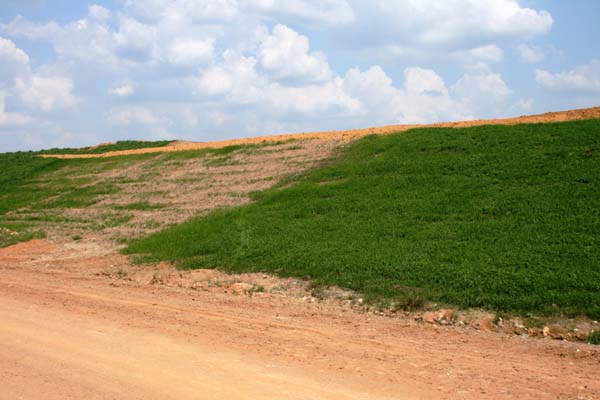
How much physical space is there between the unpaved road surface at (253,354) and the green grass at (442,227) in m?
1.57

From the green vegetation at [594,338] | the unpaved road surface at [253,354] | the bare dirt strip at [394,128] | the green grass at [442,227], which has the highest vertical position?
the bare dirt strip at [394,128]

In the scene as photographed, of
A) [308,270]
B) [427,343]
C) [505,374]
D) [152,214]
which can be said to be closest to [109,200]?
[152,214]

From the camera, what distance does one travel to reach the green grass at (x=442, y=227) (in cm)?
1259

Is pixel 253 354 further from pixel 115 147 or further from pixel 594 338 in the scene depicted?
pixel 115 147

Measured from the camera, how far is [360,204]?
19.8 metres

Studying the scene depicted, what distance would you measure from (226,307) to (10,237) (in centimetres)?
1522

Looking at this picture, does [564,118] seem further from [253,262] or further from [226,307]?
[226,307]

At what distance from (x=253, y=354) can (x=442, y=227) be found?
8.41m

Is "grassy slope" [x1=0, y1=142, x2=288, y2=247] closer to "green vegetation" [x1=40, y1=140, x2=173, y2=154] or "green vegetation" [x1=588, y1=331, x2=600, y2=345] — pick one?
"green vegetation" [x1=40, y1=140, x2=173, y2=154]

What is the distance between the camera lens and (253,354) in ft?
29.7

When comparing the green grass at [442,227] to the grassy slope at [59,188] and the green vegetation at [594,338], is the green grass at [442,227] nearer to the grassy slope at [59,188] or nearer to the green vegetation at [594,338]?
the green vegetation at [594,338]

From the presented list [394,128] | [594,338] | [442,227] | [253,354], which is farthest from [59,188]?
[594,338]

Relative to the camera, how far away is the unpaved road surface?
741cm

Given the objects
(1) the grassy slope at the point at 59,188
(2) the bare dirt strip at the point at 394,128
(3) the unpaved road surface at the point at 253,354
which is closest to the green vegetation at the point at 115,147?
(1) the grassy slope at the point at 59,188
